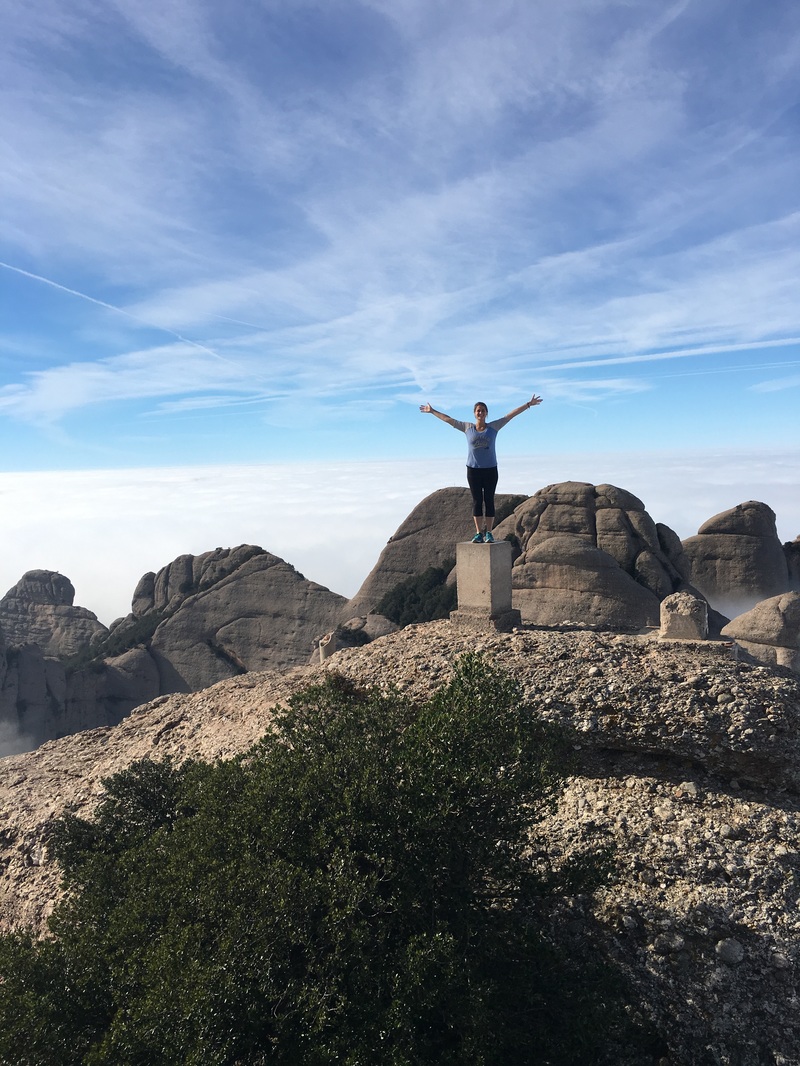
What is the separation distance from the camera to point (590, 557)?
117ft

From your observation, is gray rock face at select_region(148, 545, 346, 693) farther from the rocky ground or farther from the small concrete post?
the small concrete post

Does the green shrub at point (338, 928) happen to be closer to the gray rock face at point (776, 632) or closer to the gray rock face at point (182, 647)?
the gray rock face at point (776, 632)

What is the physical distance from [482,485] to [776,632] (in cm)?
1583

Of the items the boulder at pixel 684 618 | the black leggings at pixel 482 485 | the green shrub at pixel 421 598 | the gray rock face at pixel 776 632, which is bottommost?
the gray rock face at pixel 776 632

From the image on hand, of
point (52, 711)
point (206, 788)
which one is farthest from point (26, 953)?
point (52, 711)

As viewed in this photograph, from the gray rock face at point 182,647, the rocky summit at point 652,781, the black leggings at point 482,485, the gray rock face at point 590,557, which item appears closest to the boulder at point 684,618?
the rocky summit at point 652,781

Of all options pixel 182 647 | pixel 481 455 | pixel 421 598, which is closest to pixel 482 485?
pixel 481 455

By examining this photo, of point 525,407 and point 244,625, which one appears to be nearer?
point 525,407

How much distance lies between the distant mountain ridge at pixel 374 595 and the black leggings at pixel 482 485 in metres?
15.3

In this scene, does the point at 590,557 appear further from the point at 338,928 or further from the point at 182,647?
the point at 338,928

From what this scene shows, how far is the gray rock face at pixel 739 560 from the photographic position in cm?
4341

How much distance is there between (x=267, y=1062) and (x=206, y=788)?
4.05 metres

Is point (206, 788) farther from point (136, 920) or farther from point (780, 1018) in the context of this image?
point (780, 1018)

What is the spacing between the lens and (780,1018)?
8844 mm
